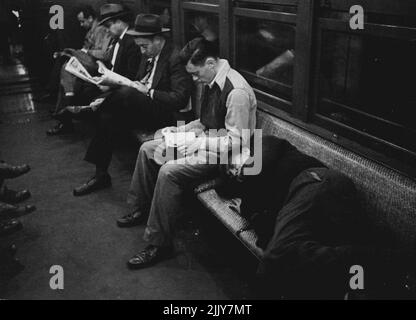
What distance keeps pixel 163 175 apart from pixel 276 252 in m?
1.31

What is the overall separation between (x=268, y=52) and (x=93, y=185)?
2.13 m


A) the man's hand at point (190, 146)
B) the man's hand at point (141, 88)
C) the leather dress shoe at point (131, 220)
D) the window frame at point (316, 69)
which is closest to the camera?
the window frame at point (316, 69)

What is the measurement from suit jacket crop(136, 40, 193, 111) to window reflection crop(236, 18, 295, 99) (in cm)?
56

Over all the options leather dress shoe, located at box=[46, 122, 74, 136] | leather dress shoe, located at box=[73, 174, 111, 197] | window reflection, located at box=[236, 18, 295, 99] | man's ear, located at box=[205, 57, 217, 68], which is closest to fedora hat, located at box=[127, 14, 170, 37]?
window reflection, located at box=[236, 18, 295, 99]

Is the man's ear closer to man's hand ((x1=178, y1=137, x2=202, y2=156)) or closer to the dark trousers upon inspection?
man's hand ((x1=178, y1=137, x2=202, y2=156))

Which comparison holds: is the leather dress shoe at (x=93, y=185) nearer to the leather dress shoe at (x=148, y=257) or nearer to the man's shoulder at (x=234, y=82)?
the leather dress shoe at (x=148, y=257)

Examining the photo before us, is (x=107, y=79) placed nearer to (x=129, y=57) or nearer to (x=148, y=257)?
(x=129, y=57)

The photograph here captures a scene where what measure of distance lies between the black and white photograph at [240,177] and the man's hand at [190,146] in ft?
0.05

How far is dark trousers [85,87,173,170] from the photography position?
4047 millimetres

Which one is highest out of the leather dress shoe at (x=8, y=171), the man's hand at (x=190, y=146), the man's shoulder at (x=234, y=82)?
the man's shoulder at (x=234, y=82)

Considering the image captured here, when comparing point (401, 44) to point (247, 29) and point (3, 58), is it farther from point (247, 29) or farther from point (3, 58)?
point (3, 58)

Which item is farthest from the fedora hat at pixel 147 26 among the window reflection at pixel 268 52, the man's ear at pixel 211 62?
the man's ear at pixel 211 62

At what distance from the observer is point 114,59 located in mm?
5109

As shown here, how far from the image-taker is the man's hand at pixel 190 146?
128 inches
